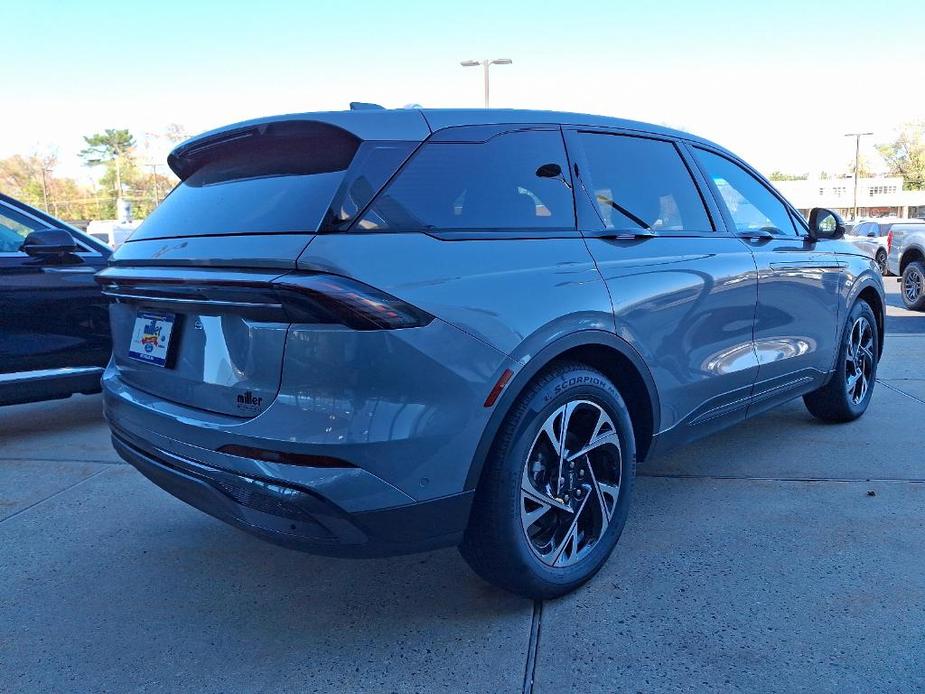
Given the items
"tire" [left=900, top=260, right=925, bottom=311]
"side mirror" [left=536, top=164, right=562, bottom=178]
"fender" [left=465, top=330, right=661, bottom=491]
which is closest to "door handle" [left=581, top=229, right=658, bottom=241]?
"side mirror" [left=536, top=164, right=562, bottom=178]

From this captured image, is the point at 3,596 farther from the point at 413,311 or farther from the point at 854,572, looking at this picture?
the point at 854,572

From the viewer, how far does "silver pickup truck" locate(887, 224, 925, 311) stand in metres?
11.9

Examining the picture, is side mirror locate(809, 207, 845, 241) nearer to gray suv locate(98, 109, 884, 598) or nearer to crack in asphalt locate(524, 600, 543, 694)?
gray suv locate(98, 109, 884, 598)

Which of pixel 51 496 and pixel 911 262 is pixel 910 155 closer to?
pixel 911 262

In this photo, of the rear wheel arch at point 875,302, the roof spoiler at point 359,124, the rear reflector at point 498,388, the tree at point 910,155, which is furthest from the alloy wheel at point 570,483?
the tree at point 910,155

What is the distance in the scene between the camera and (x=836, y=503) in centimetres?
353

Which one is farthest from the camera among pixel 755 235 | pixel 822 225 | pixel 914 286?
pixel 914 286

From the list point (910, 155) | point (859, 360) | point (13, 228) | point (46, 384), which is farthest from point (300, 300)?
point (910, 155)

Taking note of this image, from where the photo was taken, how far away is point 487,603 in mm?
2729

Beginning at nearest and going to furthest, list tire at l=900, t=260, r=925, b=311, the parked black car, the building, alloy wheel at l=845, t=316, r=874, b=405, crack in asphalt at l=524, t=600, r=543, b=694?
crack in asphalt at l=524, t=600, r=543, b=694
the parked black car
alloy wheel at l=845, t=316, r=874, b=405
tire at l=900, t=260, r=925, b=311
the building

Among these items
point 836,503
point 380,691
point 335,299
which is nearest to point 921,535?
point 836,503

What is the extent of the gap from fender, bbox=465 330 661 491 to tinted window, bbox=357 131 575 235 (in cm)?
44

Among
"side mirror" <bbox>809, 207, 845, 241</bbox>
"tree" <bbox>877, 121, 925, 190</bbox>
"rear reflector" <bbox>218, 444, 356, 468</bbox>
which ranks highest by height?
"tree" <bbox>877, 121, 925, 190</bbox>

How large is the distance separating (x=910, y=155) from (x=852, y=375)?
9161 centimetres
